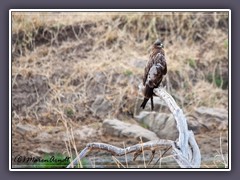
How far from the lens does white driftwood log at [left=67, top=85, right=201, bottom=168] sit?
3.93 m

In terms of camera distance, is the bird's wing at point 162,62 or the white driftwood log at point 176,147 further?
the bird's wing at point 162,62

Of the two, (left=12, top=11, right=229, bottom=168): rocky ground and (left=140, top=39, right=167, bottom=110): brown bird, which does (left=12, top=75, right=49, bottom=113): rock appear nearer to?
(left=12, top=11, right=229, bottom=168): rocky ground

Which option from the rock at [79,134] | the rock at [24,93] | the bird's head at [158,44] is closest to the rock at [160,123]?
the rock at [79,134]

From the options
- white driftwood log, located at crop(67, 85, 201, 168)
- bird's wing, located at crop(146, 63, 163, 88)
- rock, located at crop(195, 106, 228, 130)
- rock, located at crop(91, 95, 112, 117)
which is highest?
bird's wing, located at crop(146, 63, 163, 88)

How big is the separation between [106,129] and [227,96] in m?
0.82

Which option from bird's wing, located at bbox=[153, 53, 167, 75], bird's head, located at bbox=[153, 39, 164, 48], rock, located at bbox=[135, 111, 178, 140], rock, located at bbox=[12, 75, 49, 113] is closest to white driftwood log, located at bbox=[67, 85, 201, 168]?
rock, located at bbox=[135, 111, 178, 140]

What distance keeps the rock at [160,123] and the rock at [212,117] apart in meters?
0.18

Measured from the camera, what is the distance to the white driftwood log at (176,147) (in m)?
3.93

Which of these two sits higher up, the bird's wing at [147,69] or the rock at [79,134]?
the bird's wing at [147,69]

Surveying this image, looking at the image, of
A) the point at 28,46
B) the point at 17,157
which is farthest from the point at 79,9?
the point at 17,157

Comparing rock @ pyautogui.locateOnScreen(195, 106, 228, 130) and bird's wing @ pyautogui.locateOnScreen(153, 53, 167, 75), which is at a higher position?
bird's wing @ pyautogui.locateOnScreen(153, 53, 167, 75)

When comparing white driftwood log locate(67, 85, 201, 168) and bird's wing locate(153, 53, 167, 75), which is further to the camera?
bird's wing locate(153, 53, 167, 75)

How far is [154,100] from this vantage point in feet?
13.3
